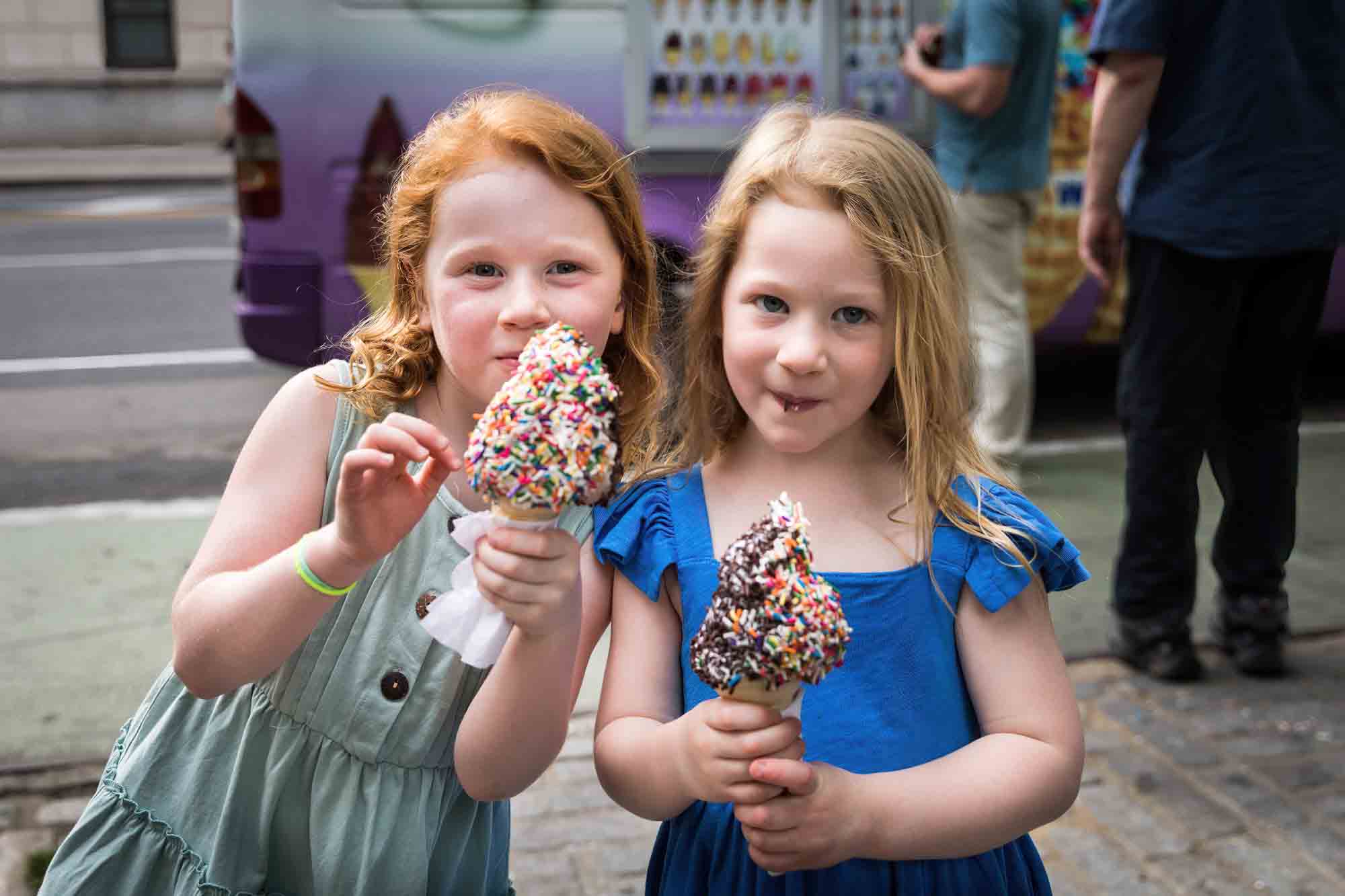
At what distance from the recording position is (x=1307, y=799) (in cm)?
323

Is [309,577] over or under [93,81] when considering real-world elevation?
over

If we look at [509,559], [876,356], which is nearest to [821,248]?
[876,356]

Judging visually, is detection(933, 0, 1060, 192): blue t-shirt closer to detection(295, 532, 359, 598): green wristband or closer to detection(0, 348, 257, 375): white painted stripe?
detection(295, 532, 359, 598): green wristband

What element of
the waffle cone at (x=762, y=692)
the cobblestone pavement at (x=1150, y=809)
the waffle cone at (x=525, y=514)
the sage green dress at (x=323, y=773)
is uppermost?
the waffle cone at (x=525, y=514)

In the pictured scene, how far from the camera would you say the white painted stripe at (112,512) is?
5344 millimetres

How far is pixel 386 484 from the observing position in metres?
1.58

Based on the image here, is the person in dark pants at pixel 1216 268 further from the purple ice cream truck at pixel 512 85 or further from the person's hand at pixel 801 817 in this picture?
the person's hand at pixel 801 817

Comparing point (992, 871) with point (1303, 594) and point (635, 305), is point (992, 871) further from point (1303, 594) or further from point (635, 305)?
point (1303, 594)

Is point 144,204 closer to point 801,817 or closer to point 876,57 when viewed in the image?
point 876,57

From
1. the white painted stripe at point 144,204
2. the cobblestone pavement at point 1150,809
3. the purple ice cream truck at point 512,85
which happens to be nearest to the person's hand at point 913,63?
the purple ice cream truck at point 512,85

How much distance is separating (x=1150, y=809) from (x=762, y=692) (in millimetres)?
2034

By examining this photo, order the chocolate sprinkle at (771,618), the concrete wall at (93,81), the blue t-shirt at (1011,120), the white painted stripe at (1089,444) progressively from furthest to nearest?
the concrete wall at (93,81), the white painted stripe at (1089,444), the blue t-shirt at (1011,120), the chocolate sprinkle at (771,618)

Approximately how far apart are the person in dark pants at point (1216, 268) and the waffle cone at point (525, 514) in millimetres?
2565

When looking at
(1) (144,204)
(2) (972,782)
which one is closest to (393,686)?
(2) (972,782)
